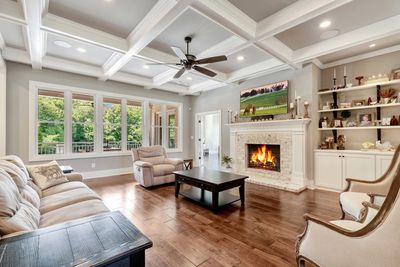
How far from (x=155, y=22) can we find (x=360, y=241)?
3306mm

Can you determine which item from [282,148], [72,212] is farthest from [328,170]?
[72,212]

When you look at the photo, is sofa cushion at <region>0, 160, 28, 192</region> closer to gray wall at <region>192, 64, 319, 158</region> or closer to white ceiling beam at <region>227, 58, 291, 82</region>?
white ceiling beam at <region>227, 58, 291, 82</region>

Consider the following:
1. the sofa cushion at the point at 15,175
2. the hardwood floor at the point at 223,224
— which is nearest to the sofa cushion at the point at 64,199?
the sofa cushion at the point at 15,175

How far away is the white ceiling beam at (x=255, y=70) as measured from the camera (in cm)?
462

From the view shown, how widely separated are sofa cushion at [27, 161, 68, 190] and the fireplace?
4.54 m

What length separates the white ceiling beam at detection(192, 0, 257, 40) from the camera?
8.24ft

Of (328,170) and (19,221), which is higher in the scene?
(19,221)

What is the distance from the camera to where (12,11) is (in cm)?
266

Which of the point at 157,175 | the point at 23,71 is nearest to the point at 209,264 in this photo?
the point at 157,175

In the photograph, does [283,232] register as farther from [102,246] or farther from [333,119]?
[333,119]

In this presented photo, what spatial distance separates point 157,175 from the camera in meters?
4.52

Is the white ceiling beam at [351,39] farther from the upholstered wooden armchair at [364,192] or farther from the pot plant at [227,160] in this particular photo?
the pot plant at [227,160]

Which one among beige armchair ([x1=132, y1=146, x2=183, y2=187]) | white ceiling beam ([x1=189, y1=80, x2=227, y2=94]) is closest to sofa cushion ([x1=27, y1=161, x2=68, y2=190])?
beige armchair ([x1=132, y1=146, x2=183, y2=187])

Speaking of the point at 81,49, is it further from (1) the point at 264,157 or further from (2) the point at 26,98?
(1) the point at 264,157
